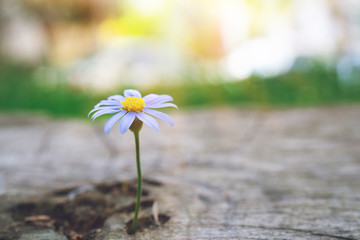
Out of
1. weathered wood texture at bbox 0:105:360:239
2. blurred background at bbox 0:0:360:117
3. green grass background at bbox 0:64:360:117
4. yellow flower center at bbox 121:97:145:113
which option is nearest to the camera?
yellow flower center at bbox 121:97:145:113

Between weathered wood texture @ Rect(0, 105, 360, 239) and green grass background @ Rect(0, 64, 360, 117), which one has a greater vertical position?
green grass background @ Rect(0, 64, 360, 117)

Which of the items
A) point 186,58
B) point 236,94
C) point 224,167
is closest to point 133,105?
point 224,167

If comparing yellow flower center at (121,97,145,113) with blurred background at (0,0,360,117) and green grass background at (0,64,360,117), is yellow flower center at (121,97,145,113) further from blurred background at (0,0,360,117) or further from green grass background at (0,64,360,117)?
green grass background at (0,64,360,117)

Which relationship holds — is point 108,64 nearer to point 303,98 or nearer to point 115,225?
point 303,98

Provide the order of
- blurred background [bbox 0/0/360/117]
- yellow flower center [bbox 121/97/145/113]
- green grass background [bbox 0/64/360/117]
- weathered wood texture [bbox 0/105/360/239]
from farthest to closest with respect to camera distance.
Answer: blurred background [bbox 0/0/360/117] < green grass background [bbox 0/64/360/117] < weathered wood texture [bbox 0/105/360/239] < yellow flower center [bbox 121/97/145/113]

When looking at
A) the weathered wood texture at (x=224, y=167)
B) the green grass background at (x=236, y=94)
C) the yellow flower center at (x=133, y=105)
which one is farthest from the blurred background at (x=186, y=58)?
the yellow flower center at (x=133, y=105)

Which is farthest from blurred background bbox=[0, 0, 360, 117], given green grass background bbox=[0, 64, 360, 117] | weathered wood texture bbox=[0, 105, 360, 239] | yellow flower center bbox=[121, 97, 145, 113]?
yellow flower center bbox=[121, 97, 145, 113]

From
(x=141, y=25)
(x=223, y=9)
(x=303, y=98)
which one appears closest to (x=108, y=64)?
(x=303, y=98)
